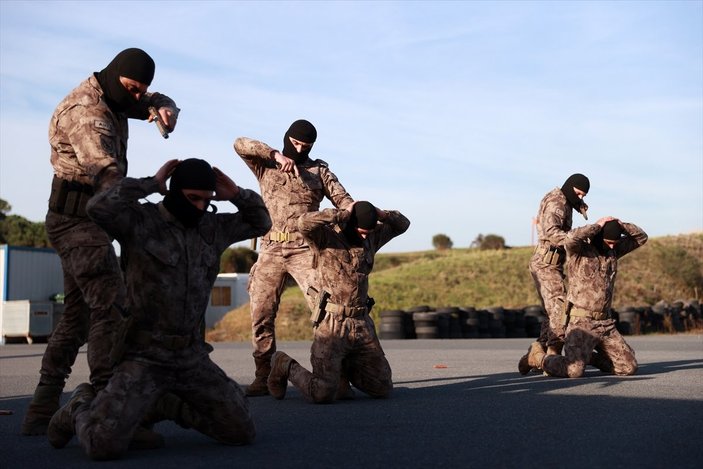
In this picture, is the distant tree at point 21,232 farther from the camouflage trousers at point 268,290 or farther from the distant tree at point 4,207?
the camouflage trousers at point 268,290

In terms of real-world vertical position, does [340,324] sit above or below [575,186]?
below

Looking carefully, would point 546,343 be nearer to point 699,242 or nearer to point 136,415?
point 136,415

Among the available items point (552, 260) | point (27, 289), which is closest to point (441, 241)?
point (27, 289)

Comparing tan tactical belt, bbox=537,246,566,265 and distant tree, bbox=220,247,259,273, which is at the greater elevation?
distant tree, bbox=220,247,259,273

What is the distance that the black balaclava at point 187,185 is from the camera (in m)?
6.09

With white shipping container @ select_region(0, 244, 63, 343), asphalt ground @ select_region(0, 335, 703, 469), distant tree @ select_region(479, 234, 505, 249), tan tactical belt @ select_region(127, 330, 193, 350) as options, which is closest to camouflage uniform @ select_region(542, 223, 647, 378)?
asphalt ground @ select_region(0, 335, 703, 469)

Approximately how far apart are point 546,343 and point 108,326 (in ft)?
21.7

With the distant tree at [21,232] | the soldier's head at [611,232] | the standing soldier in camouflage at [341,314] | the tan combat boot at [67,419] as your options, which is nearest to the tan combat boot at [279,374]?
the standing soldier in camouflage at [341,314]

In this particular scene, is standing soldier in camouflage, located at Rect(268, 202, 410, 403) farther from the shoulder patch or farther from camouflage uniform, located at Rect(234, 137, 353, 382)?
the shoulder patch

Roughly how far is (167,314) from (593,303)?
6416 millimetres

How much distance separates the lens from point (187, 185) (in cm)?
610

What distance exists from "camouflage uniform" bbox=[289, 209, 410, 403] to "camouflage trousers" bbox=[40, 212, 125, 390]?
236 cm

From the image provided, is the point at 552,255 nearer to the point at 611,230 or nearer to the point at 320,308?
the point at 611,230

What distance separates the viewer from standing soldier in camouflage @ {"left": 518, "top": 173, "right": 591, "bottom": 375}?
11688 mm
